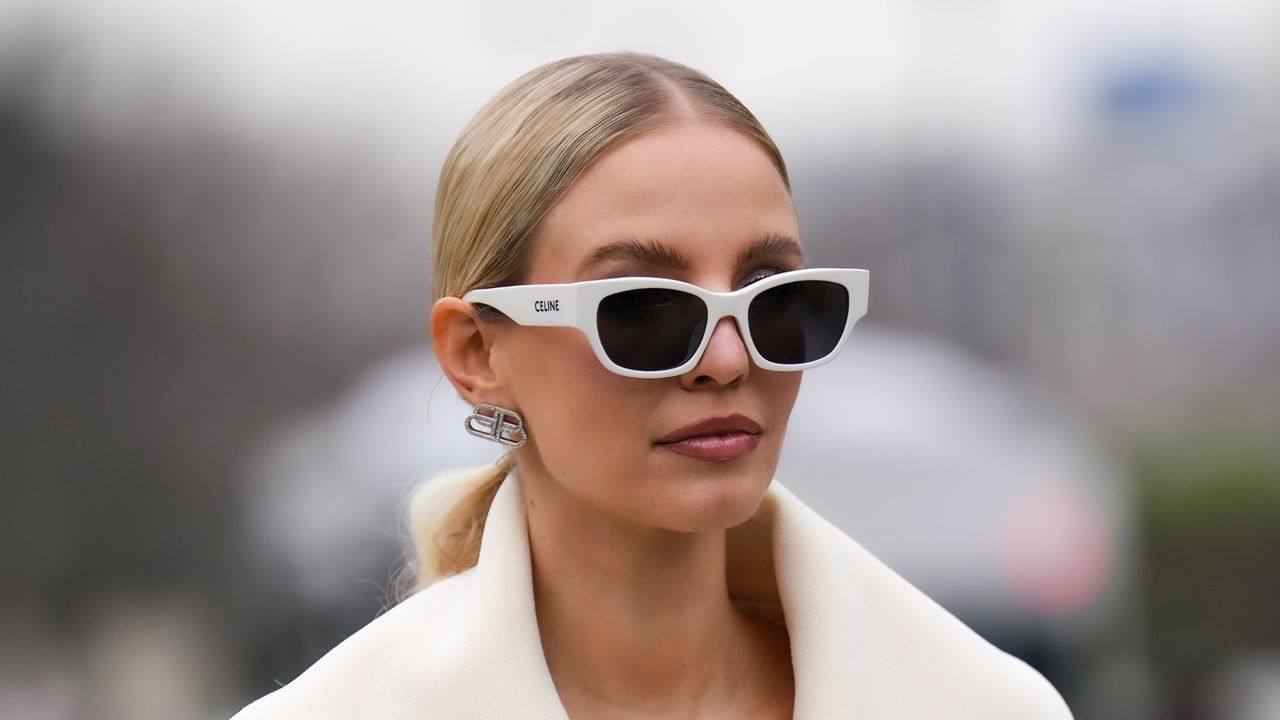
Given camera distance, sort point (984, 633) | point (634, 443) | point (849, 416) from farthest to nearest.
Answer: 1. point (849, 416)
2. point (984, 633)
3. point (634, 443)

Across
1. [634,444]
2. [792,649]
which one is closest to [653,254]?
[634,444]

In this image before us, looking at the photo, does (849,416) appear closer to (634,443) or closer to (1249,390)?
(634,443)

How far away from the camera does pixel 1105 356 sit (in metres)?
23.8

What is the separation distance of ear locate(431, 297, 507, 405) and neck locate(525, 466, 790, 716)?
0.72 ft

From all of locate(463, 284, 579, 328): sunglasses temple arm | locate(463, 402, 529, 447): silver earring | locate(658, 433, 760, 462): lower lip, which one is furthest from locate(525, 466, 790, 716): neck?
locate(463, 284, 579, 328): sunglasses temple arm

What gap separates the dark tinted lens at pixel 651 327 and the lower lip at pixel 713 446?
0.14 meters

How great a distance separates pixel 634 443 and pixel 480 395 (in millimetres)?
405

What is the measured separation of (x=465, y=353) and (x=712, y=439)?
1.87 feet

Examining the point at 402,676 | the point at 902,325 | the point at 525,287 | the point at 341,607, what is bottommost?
the point at 902,325

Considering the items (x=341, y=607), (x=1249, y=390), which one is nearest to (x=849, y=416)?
(x=341, y=607)

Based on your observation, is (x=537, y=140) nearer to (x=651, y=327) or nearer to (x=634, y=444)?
(x=651, y=327)

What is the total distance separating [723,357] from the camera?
289cm

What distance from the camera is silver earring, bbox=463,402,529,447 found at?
3.18 m

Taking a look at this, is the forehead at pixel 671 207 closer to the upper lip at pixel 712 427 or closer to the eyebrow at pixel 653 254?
the eyebrow at pixel 653 254
